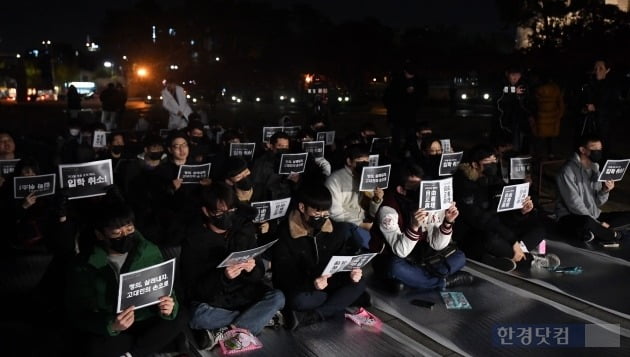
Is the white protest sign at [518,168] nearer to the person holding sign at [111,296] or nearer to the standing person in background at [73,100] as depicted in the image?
→ the person holding sign at [111,296]

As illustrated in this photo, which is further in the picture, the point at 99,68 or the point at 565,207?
the point at 99,68

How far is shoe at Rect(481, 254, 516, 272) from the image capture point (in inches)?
235

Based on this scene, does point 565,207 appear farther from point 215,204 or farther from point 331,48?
point 331,48

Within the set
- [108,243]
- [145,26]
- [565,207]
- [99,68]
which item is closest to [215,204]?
[108,243]

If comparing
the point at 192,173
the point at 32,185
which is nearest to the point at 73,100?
the point at 192,173

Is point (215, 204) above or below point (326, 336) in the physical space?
above

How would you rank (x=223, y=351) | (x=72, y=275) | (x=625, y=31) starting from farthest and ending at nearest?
(x=625, y=31) → (x=223, y=351) → (x=72, y=275)

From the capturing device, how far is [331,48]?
36.2 meters

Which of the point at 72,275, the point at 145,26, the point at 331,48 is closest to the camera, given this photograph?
the point at 72,275

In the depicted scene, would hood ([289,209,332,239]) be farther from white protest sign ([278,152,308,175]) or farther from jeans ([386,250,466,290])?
white protest sign ([278,152,308,175])

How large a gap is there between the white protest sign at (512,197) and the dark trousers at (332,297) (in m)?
1.90

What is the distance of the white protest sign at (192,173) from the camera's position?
21.0ft

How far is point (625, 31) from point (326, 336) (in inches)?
617

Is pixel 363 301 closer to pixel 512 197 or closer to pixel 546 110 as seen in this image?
pixel 512 197
